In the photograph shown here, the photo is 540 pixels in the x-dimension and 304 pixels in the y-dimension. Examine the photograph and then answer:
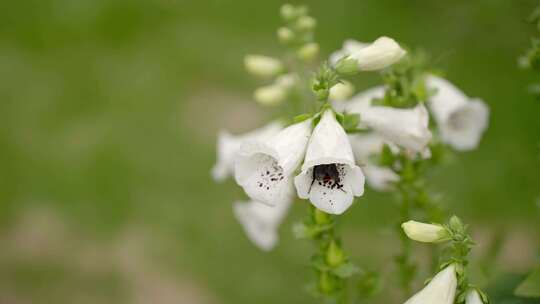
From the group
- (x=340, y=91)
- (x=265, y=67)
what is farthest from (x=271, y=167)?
(x=265, y=67)

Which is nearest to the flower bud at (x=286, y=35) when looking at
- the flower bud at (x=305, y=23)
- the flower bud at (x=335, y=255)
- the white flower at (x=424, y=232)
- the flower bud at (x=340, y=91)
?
the flower bud at (x=305, y=23)

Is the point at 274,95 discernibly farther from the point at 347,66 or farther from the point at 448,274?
the point at 448,274

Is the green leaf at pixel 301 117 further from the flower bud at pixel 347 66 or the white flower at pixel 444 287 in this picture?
the white flower at pixel 444 287

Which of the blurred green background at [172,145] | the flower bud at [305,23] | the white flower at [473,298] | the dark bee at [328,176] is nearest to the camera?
the white flower at [473,298]

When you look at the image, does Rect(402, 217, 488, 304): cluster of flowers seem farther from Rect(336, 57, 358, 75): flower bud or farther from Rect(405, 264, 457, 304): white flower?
Rect(336, 57, 358, 75): flower bud

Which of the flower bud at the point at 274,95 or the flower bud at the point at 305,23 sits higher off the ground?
the flower bud at the point at 305,23

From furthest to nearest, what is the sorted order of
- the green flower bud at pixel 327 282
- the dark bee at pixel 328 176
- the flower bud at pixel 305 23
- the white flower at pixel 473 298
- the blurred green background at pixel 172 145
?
the blurred green background at pixel 172 145
the flower bud at pixel 305 23
the green flower bud at pixel 327 282
the dark bee at pixel 328 176
the white flower at pixel 473 298

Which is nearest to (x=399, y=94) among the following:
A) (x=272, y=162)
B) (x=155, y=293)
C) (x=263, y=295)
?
(x=272, y=162)
